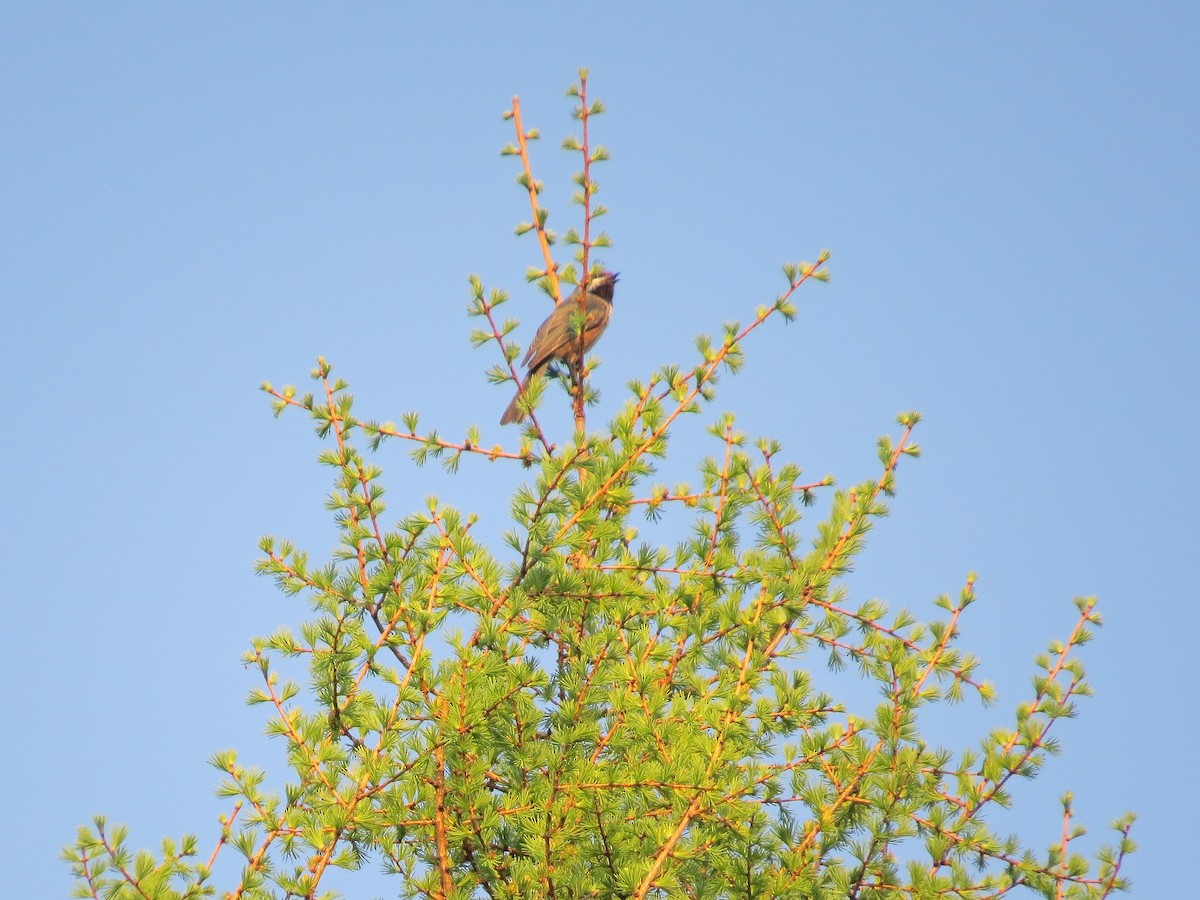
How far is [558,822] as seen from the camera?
152 inches

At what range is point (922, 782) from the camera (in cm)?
418

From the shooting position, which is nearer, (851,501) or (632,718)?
(632,718)

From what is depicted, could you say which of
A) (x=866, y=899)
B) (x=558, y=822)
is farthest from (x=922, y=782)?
(x=558, y=822)

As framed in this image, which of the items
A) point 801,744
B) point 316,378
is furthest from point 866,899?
point 316,378

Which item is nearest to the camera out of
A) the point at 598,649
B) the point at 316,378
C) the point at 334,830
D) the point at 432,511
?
the point at 334,830

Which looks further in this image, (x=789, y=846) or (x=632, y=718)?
(x=789, y=846)

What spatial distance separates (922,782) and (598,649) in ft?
4.07

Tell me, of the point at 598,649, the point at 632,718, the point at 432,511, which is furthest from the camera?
the point at 432,511

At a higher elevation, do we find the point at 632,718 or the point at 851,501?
the point at 851,501

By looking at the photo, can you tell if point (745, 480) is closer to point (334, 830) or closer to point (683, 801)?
point (683, 801)

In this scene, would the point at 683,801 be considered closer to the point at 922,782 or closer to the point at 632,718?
the point at 632,718

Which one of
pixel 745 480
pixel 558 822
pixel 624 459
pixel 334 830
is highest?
pixel 745 480

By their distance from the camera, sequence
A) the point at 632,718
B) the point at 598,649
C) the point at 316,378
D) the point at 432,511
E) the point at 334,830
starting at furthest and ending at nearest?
the point at 316,378, the point at 432,511, the point at 598,649, the point at 632,718, the point at 334,830

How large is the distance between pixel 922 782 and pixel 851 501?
1.02m
